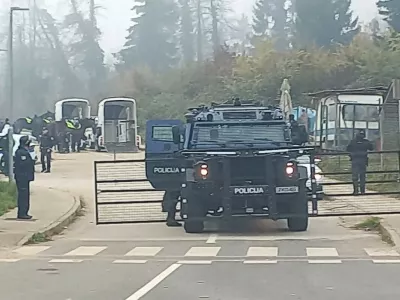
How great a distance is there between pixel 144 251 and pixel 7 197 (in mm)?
9623

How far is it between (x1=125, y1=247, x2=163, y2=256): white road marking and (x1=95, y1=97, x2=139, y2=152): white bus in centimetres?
3829

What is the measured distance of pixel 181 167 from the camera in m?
18.8

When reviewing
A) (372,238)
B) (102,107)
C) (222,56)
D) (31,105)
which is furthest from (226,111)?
(31,105)

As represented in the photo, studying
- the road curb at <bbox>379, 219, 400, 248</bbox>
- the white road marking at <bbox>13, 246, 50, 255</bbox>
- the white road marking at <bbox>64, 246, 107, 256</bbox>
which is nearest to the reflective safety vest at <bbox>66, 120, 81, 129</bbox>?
the road curb at <bbox>379, 219, 400, 248</bbox>

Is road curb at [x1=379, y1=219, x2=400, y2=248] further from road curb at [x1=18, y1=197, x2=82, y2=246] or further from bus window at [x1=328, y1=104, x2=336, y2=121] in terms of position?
bus window at [x1=328, y1=104, x2=336, y2=121]

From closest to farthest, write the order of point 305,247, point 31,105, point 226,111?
point 305,247
point 226,111
point 31,105

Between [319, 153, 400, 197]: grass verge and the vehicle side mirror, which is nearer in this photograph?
the vehicle side mirror

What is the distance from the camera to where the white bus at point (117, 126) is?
2192 inches

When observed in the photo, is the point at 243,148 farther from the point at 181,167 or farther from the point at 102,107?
the point at 102,107

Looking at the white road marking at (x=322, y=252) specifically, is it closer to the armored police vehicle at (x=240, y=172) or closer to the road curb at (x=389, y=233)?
the road curb at (x=389, y=233)

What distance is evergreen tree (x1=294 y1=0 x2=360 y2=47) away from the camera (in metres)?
73.5

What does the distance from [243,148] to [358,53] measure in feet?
133

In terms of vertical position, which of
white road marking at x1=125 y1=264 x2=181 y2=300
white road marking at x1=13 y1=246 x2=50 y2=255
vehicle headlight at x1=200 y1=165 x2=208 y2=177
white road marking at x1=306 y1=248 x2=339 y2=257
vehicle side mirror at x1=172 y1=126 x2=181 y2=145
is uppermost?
vehicle side mirror at x1=172 y1=126 x2=181 y2=145

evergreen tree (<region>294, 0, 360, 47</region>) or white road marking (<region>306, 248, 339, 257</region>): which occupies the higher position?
evergreen tree (<region>294, 0, 360, 47</region>)
